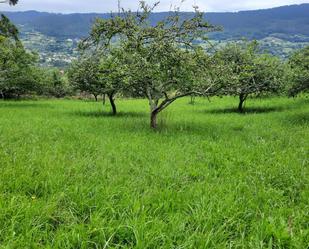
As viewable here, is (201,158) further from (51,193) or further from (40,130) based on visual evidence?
(40,130)

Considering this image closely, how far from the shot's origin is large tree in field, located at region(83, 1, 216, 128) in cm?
1571

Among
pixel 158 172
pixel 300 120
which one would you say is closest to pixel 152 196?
pixel 158 172

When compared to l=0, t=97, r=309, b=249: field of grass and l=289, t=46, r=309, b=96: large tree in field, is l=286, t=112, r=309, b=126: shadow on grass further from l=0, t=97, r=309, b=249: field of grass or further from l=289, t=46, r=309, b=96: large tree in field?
l=0, t=97, r=309, b=249: field of grass

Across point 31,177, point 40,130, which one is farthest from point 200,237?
point 40,130

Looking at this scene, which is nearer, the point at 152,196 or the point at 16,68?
the point at 152,196

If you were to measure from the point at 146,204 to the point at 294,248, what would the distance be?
2303 mm

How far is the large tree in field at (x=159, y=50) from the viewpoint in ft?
51.5

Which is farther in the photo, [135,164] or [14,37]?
[14,37]

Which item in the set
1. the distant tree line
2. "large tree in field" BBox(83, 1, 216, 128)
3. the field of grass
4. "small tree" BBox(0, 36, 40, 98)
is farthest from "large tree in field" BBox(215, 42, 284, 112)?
"small tree" BBox(0, 36, 40, 98)

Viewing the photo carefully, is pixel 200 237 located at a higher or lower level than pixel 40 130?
higher

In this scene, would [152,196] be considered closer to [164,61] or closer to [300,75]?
[164,61]

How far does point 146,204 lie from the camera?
19.3ft

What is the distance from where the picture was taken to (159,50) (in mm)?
15539

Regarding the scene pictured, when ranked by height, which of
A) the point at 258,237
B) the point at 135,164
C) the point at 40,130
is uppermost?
the point at 258,237
